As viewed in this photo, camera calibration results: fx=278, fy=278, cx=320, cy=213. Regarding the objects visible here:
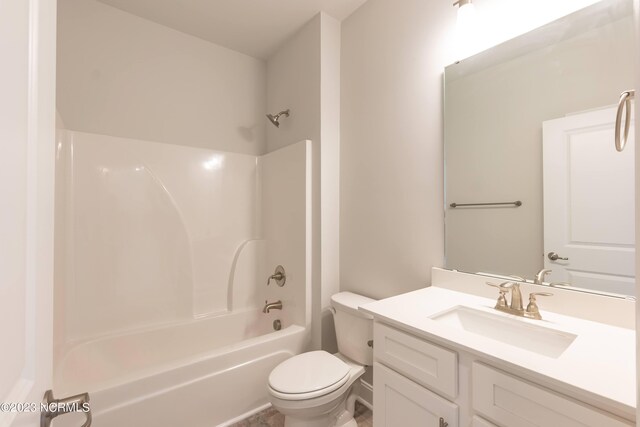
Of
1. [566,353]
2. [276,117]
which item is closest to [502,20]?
[566,353]

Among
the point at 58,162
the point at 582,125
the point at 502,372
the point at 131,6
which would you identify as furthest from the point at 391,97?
the point at 58,162

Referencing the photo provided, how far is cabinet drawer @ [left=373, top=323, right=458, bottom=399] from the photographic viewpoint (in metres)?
0.86

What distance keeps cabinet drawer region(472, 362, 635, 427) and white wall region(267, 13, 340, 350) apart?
49.1 inches

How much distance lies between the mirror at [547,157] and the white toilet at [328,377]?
0.65 meters

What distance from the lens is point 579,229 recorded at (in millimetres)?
1044

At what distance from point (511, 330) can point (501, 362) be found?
36 cm

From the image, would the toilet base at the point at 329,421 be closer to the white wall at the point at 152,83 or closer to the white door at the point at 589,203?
the white door at the point at 589,203

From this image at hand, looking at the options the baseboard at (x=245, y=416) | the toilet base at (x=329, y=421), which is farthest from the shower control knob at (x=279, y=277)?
the toilet base at (x=329, y=421)

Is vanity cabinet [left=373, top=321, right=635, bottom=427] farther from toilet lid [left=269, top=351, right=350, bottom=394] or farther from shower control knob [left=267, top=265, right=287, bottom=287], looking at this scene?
shower control knob [left=267, top=265, right=287, bottom=287]

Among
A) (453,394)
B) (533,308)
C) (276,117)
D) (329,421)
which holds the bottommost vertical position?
(329,421)

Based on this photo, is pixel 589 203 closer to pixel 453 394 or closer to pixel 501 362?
pixel 501 362

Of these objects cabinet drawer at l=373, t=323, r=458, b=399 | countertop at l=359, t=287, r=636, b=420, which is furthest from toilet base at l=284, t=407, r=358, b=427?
countertop at l=359, t=287, r=636, b=420

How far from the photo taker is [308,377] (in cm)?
139

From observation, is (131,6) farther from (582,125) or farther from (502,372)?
(502,372)
